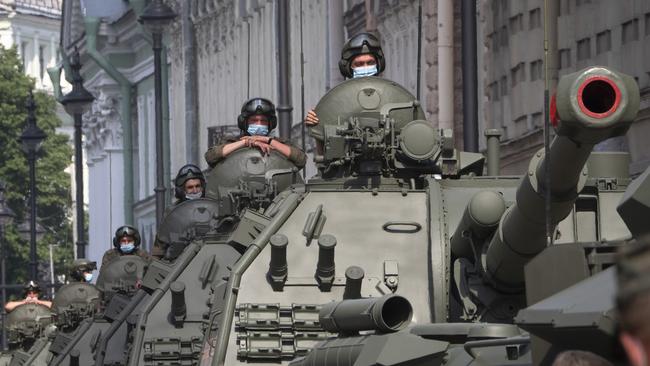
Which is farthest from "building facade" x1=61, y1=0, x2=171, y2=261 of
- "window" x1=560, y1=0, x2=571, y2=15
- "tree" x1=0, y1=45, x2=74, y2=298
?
"window" x1=560, y1=0, x2=571, y2=15

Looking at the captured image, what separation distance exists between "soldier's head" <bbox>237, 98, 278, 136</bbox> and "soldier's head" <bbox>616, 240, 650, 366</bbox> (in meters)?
11.7

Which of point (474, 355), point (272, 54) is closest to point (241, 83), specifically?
point (272, 54)

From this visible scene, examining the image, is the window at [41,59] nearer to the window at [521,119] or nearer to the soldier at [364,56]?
the window at [521,119]

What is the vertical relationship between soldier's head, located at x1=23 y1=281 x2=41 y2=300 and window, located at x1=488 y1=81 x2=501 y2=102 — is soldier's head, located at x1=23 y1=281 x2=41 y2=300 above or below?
below

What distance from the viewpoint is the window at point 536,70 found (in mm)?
30031

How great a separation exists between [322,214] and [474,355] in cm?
409

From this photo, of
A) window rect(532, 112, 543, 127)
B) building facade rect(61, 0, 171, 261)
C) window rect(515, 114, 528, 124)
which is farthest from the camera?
building facade rect(61, 0, 171, 261)

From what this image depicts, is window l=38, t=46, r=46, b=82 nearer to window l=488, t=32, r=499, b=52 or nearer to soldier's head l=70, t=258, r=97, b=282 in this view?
window l=488, t=32, r=499, b=52

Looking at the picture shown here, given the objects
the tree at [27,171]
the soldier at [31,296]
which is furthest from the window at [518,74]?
the tree at [27,171]

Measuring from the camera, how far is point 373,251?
42.3 feet

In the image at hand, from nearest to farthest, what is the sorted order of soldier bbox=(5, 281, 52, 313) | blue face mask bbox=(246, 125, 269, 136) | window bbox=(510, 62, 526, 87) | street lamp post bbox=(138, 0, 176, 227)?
blue face mask bbox=(246, 125, 269, 136)
window bbox=(510, 62, 526, 87)
street lamp post bbox=(138, 0, 176, 227)
soldier bbox=(5, 281, 52, 313)

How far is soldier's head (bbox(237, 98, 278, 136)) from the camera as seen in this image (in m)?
17.0

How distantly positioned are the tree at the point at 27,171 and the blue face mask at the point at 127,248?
48.7 meters

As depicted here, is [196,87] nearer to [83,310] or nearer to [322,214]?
[83,310]
